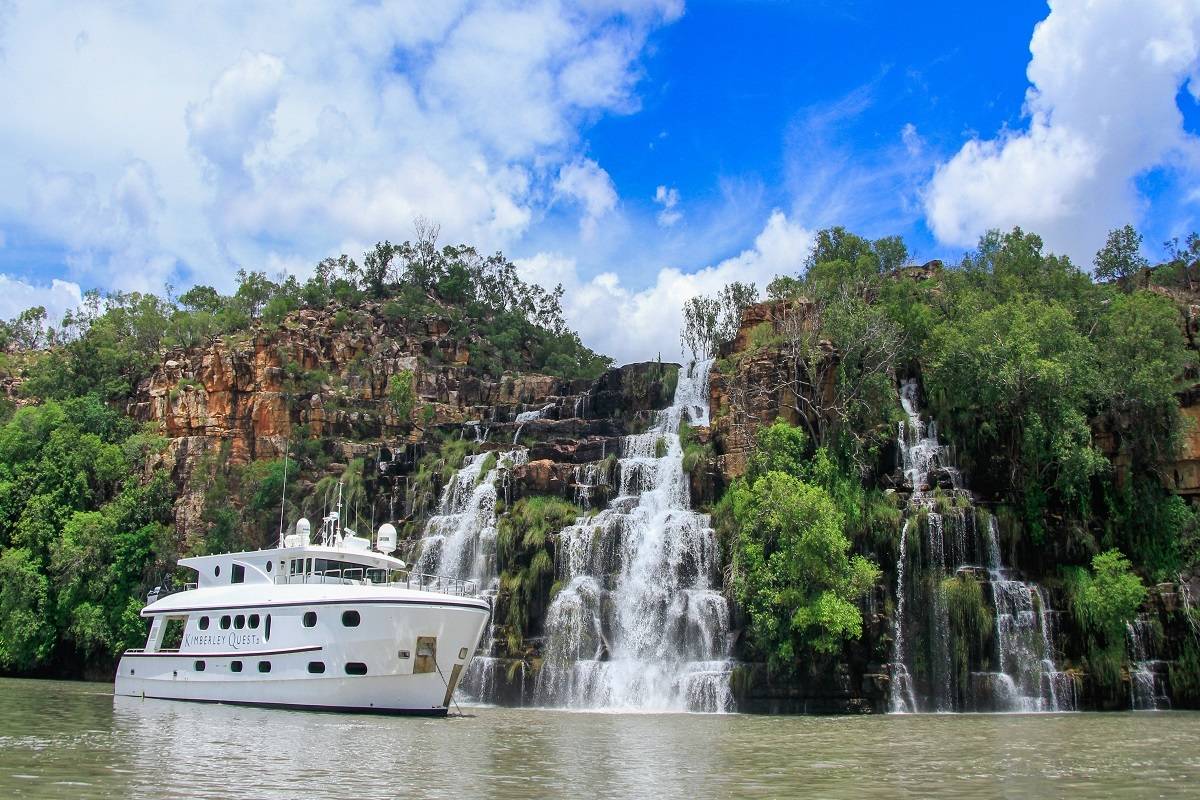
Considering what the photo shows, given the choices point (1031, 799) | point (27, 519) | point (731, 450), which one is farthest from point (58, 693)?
point (1031, 799)

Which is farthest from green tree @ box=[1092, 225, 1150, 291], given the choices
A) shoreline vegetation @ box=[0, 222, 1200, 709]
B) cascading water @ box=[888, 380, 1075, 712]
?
cascading water @ box=[888, 380, 1075, 712]

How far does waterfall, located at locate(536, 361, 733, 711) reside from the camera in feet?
119

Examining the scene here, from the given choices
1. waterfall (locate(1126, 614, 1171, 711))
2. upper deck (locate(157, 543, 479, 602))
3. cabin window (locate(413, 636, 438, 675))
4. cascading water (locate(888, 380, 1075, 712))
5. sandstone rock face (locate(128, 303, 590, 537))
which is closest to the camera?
cabin window (locate(413, 636, 438, 675))

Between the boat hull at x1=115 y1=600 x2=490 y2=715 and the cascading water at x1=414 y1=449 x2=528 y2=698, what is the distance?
1002cm

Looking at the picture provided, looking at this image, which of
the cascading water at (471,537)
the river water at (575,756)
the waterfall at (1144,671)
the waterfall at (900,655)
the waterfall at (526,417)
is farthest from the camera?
the waterfall at (526,417)

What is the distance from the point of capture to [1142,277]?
57.6 m

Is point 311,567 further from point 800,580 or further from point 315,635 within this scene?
point 800,580

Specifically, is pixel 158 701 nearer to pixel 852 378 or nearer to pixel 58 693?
pixel 58 693


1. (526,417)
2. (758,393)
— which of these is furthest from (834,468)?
(526,417)

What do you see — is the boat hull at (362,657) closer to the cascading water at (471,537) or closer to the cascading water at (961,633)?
the cascading water at (471,537)

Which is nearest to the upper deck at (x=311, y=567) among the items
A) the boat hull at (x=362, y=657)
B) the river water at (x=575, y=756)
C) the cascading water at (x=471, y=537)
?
the boat hull at (x=362, y=657)

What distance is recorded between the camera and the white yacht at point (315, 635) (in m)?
28.6

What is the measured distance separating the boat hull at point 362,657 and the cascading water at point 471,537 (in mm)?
10021

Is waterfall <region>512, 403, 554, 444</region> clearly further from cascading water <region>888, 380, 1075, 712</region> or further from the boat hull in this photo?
the boat hull
